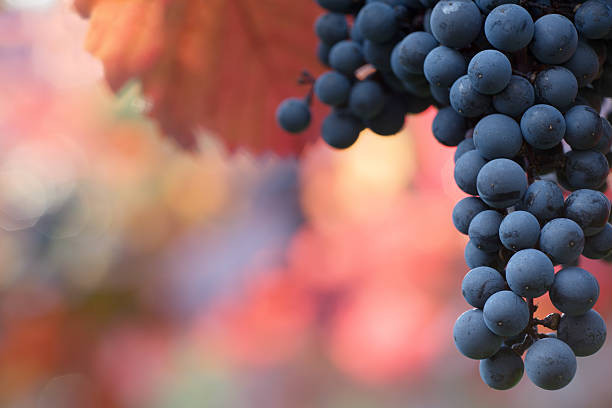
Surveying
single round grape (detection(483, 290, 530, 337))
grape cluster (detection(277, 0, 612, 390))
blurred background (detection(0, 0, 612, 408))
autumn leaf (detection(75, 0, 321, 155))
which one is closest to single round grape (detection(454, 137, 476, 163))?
grape cluster (detection(277, 0, 612, 390))

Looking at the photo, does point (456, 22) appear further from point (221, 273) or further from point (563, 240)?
point (221, 273)

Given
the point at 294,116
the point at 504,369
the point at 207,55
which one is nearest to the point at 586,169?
the point at 504,369

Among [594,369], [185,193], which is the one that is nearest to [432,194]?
[594,369]

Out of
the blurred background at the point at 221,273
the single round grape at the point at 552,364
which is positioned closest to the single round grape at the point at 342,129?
the single round grape at the point at 552,364

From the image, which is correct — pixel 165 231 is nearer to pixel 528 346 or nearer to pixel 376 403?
pixel 376 403

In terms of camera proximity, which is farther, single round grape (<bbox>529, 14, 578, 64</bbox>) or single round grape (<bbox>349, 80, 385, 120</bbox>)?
single round grape (<bbox>349, 80, 385, 120</bbox>)

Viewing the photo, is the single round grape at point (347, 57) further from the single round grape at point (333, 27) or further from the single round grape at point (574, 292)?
the single round grape at point (574, 292)

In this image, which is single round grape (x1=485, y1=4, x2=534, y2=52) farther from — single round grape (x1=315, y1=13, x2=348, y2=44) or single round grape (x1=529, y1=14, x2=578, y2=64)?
single round grape (x1=315, y1=13, x2=348, y2=44)
